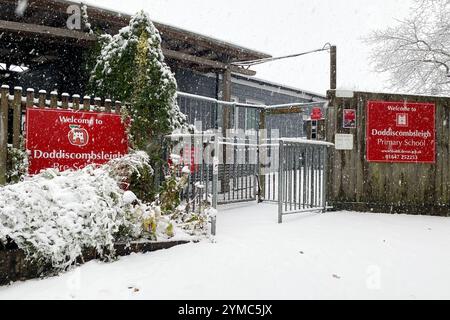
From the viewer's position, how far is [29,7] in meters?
8.52

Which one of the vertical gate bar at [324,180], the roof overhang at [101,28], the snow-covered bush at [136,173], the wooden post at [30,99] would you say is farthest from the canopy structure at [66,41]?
the vertical gate bar at [324,180]

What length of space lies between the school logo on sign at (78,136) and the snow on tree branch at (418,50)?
14452mm

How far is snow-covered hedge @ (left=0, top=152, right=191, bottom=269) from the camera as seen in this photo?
3.73m

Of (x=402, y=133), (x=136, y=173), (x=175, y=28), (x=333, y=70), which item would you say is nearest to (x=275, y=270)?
(x=136, y=173)

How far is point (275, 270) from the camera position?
3953 mm

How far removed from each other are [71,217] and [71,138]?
69.8 inches

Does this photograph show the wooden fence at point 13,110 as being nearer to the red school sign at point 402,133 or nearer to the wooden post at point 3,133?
the wooden post at point 3,133

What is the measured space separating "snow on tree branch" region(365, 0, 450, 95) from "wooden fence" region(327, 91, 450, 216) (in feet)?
32.6

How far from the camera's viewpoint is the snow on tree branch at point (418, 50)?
15.5 metres

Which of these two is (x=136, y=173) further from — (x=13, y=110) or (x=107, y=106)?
(x=13, y=110)

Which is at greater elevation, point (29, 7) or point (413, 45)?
point (413, 45)

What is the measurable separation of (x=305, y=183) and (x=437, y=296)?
3441 mm
